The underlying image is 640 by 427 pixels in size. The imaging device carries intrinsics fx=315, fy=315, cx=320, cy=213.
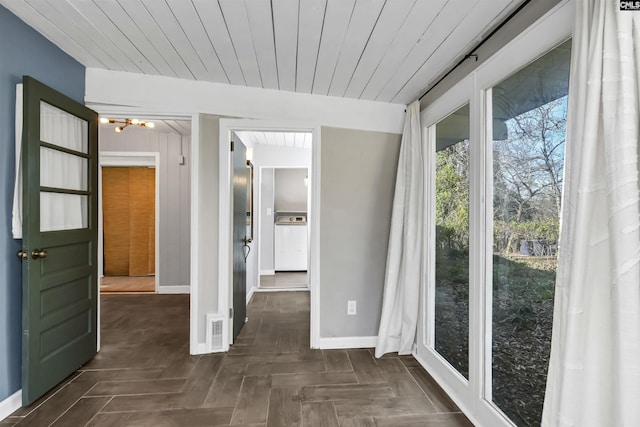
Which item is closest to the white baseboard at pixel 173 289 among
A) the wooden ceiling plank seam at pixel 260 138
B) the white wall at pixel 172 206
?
the white wall at pixel 172 206

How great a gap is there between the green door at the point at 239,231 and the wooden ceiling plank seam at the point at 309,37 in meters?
0.93

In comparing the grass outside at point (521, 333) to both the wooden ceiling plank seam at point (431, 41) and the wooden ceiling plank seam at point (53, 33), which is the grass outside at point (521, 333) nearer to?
the wooden ceiling plank seam at point (431, 41)

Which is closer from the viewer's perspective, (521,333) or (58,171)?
(521,333)

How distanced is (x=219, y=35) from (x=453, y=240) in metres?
2.07

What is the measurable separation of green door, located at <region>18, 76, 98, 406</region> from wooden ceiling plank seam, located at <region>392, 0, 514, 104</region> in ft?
8.24

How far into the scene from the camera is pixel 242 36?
1.95 m

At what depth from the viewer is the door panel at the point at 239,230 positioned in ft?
9.90

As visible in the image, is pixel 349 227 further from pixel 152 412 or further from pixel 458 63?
pixel 152 412

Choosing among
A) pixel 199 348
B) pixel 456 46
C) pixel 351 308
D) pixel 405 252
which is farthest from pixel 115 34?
pixel 351 308

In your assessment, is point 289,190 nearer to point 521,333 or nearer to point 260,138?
point 260,138

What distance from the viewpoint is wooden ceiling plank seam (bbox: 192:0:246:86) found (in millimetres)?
1685

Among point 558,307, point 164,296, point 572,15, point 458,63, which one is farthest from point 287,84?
point 164,296

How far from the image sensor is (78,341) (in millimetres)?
2391

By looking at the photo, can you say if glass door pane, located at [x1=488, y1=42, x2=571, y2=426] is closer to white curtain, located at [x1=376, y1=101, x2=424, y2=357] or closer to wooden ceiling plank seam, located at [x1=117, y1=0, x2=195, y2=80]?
white curtain, located at [x1=376, y1=101, x2=424, y2=357]
